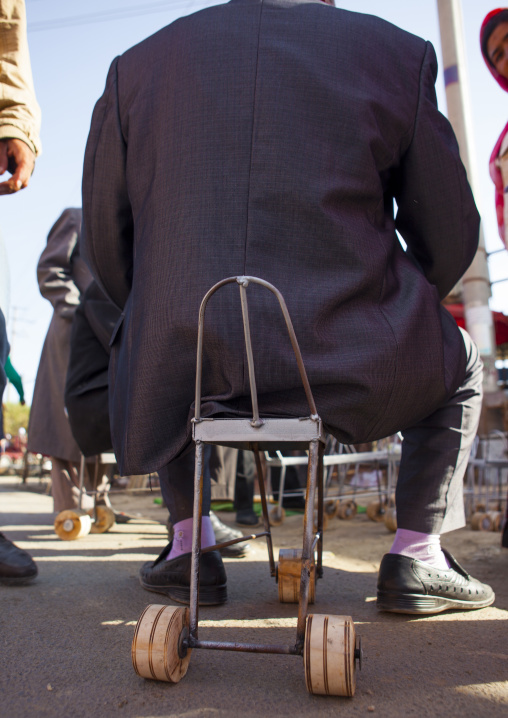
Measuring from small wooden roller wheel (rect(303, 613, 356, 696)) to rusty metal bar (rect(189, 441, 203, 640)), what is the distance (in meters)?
0.19

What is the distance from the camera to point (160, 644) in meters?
0.96

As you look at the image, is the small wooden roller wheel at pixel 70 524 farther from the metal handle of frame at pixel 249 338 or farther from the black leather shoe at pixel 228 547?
the metal handle of frame at pixel 249 338

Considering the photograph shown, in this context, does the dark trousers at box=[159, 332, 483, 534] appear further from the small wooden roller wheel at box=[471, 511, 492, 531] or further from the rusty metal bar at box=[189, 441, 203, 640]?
the small wooden roller wheel at box=[471, 511, 492, 531]

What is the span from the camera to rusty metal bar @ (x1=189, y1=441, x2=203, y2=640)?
0.99m

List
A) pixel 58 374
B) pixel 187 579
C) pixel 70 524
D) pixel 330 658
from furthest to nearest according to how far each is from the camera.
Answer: pixel 58 374 → pixel 70 524 → pixel 187 579 → pixel 330 658

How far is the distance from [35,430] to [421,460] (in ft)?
8.27

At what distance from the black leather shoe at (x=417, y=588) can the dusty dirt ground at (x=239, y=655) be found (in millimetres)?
36

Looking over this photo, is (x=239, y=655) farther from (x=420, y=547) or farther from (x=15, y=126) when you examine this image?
(x=15, y=126)

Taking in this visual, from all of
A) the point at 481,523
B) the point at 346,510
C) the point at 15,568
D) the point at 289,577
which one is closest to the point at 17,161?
the point at 15,568

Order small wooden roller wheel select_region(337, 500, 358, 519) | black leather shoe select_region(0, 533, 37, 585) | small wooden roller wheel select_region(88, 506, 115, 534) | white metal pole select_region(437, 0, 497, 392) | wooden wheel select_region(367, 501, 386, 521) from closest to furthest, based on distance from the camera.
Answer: black leather shoe select_region(0, 533, 37, 585), small wooden roller wheel select_region(88, 506, 115, 534), wooden wheel select_region(367, 501, 386, 521), small wooden roller wheel select_region(337, 500, 358, 519), white metal pole select_region(437, 0, 497, 392)

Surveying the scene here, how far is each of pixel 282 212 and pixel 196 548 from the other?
668 mm

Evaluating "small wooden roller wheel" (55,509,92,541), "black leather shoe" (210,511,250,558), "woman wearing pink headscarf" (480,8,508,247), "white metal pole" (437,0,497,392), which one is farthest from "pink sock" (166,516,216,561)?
"white metal pole" (437,0,497,392)

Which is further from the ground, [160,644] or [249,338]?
[249,338]

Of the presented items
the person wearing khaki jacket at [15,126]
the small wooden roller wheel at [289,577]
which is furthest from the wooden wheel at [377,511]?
the person wearing khaki jacket at [15,126]
